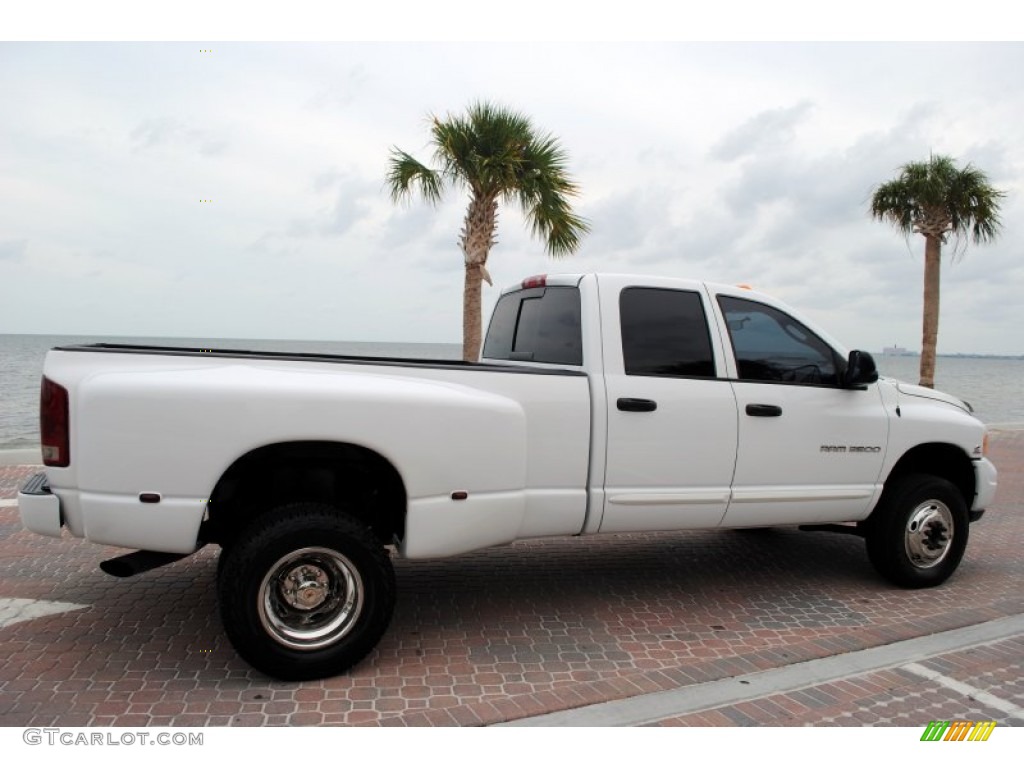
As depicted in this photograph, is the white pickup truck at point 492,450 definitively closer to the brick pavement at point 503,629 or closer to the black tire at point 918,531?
the black tire at point 918,531

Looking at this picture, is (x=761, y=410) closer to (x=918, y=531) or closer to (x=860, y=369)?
(x=860, y=369)

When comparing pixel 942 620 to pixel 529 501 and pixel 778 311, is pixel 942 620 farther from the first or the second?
pixel 529 501

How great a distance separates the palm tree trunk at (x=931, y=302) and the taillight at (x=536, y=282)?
52.7ft

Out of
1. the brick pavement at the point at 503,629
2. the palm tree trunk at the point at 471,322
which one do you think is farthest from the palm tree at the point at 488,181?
the brick pavement at the point at 503,629

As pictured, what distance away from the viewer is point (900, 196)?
1800 cm

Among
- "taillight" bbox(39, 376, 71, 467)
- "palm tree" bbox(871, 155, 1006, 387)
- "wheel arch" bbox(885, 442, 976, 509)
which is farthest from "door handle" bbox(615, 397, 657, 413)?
"palm tree" bbox(871, 155, 1006, 387)

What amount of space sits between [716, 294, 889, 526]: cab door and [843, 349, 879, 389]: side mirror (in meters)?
0.10

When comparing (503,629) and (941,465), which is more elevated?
(941,465)

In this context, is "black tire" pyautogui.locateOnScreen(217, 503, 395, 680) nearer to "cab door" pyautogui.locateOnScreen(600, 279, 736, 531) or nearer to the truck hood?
"cab door" pyautogui.locateOnScreen(600, 279, 736, 531)

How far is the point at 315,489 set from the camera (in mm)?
4082

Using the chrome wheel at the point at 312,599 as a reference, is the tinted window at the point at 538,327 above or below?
above

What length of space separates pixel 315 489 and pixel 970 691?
333cm

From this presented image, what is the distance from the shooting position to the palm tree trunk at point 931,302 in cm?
1788
